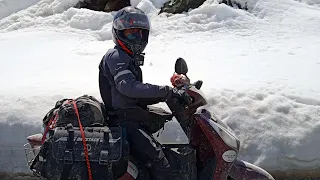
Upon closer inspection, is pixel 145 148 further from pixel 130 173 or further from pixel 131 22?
pixel 131 22

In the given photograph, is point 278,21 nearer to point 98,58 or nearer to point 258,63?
point 258,63

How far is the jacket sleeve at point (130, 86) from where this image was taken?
379cm

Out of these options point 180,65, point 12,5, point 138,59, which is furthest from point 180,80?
point 12,5

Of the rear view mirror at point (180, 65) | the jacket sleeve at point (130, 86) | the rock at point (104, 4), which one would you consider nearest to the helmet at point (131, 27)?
the jacket sleeve at point (130, 86)

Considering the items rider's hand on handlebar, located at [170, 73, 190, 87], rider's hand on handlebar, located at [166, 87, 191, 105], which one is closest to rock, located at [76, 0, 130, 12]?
rider's hand on handlebar, located at [170, 73, 190, 87]

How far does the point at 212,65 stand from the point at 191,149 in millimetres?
4287

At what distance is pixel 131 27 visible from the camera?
3.97m

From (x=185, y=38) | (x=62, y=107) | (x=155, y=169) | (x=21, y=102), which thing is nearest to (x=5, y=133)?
(x=21, y=102)

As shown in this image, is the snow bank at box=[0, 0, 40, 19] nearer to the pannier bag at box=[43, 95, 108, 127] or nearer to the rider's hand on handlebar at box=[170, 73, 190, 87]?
the pannier bag at box=[43, 95, 108, 127]

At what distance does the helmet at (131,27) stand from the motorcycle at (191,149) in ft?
1.20

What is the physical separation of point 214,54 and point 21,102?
12.7 ft

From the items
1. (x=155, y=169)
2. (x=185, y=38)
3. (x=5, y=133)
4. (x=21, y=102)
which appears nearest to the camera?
(x=155, y=169)

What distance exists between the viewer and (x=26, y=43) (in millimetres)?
10242

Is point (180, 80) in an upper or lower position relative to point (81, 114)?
upper
